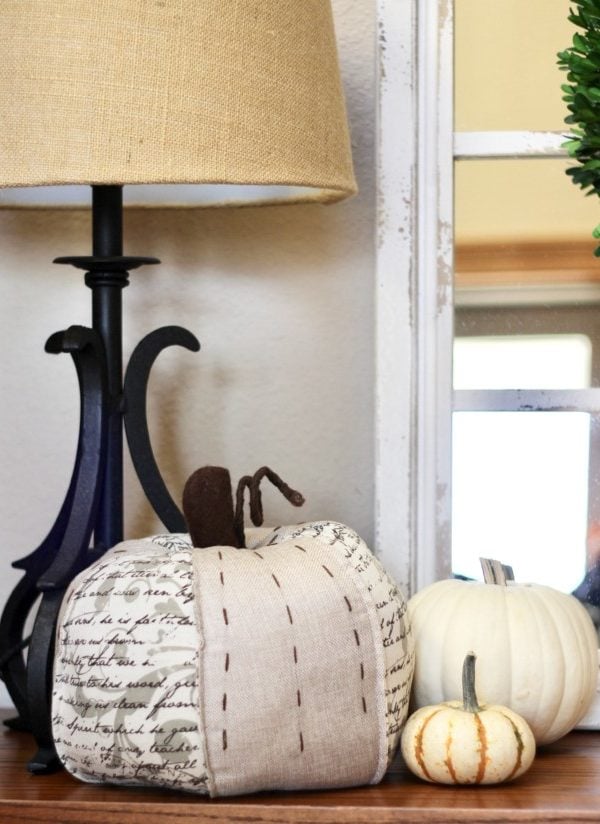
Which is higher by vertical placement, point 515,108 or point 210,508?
point 515,108

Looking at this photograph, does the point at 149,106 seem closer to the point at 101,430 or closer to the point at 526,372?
the point at 101,430

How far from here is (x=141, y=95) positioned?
786 mm

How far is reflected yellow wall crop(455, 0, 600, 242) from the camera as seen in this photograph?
107cm

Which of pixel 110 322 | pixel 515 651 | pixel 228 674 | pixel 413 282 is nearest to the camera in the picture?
pixel 228 674

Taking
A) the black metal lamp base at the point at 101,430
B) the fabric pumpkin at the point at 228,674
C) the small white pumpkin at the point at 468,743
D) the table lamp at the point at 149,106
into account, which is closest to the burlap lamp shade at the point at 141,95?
the table lamp at the point at 149,106

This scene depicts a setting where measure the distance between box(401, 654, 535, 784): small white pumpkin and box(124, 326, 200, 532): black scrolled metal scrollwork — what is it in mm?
299

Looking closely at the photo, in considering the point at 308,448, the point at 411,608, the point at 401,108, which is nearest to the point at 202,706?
the point at 411,608

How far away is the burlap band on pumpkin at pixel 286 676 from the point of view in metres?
0.75

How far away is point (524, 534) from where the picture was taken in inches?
42.1

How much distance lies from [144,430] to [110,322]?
0.33 feet

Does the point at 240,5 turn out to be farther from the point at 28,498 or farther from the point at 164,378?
the point at 28,498

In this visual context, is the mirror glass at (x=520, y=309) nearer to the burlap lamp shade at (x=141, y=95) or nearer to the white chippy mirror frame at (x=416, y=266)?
the white chippy mirror frame at (x=416, y=266)

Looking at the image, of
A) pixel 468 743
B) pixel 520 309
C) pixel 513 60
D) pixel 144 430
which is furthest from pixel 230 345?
pixel 468 743

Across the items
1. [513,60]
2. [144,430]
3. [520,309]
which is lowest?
[144,430]
